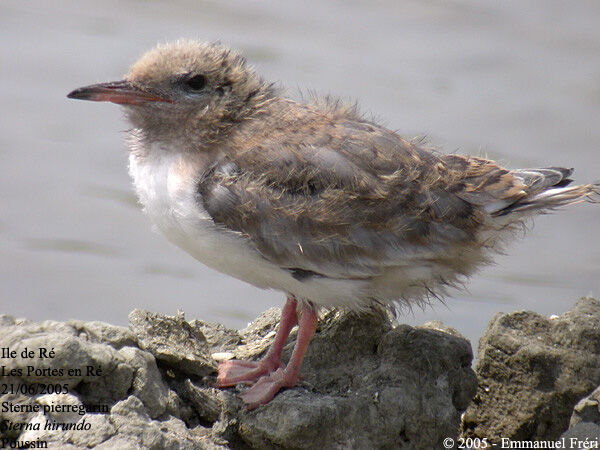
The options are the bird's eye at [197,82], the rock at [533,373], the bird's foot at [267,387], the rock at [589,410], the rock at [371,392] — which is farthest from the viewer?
the bird's eye at [197,82]

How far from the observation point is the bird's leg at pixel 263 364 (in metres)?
5.71

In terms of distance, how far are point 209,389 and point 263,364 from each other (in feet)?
1.41

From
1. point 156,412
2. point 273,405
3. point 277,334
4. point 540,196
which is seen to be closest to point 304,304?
point 277,334

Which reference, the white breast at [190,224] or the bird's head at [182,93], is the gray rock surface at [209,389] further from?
the bird's head at [182,93]

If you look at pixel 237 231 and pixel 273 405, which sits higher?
pixel 237 231

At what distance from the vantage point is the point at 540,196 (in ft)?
20.0

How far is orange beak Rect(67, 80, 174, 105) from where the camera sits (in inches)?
235

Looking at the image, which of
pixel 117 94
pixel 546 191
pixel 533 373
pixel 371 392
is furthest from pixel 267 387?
pixel 546 191

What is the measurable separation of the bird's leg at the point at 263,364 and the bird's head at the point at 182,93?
1161 mm

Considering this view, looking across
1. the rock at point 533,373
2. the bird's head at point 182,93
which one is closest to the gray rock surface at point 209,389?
the rock at point 533,373

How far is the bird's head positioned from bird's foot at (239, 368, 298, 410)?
1.42 m

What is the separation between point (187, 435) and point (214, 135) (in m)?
1.80

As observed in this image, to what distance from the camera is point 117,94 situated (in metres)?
5.98

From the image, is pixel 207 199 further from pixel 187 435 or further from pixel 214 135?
pixel 187 435
